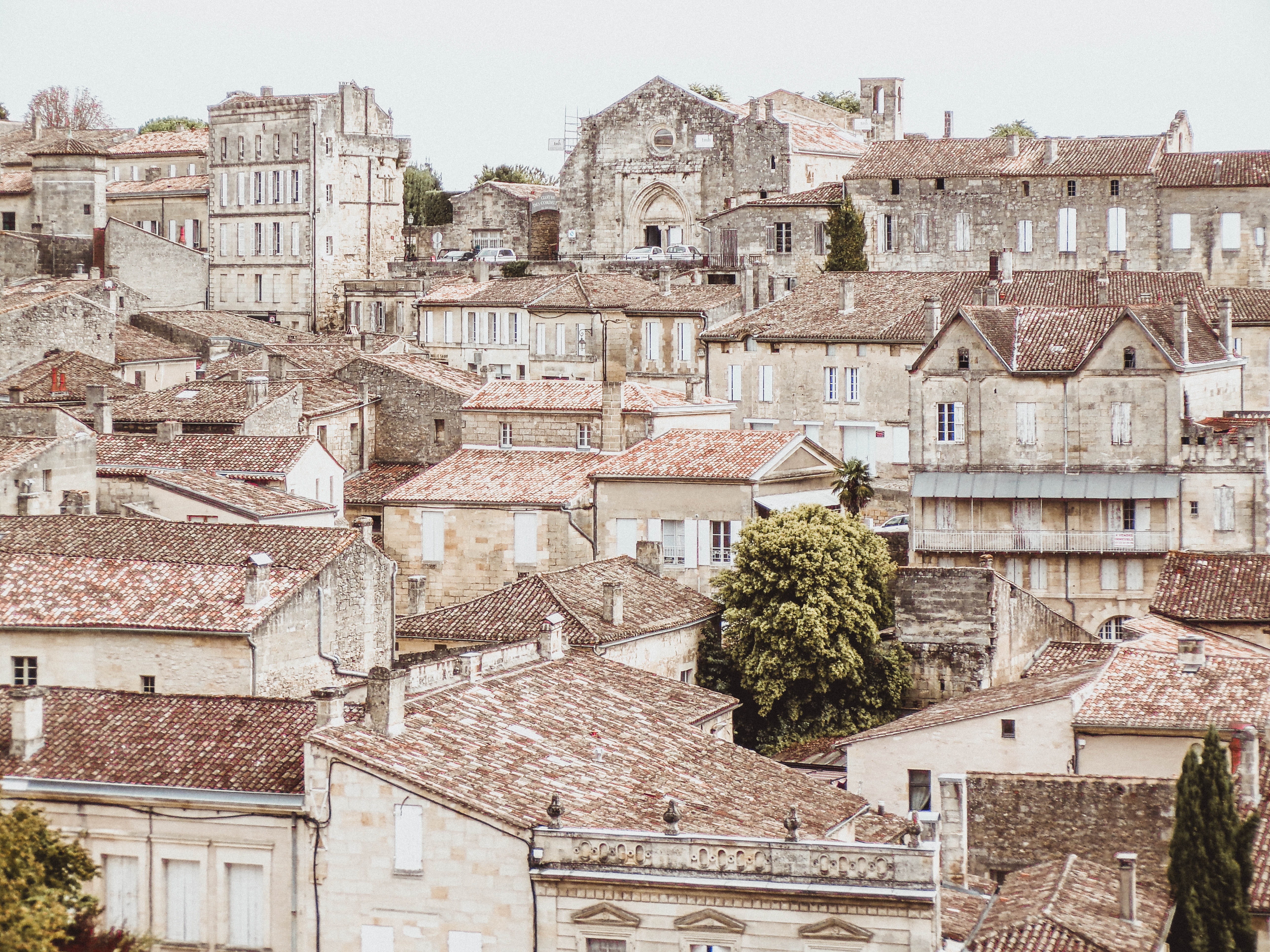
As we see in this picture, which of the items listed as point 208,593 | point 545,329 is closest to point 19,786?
point 208,593

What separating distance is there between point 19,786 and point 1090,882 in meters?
14.5

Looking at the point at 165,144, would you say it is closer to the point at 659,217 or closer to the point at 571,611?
the point at 659,217

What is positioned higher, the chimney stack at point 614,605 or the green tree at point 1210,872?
the chimney stack at point 614,605

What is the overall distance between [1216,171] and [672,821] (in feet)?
168

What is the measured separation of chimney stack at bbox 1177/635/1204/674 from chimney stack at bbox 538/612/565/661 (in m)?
10.7

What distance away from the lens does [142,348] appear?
254 ft

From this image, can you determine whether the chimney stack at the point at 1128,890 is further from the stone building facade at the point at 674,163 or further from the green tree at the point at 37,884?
the stone building facade at the point at 674,163

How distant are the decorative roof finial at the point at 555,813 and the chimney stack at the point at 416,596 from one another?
23.0m

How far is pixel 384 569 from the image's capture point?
44688mm

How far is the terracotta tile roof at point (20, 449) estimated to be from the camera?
4956 cm

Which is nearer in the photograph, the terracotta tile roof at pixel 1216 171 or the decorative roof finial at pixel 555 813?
the decorative roof finial at pixel 555 813

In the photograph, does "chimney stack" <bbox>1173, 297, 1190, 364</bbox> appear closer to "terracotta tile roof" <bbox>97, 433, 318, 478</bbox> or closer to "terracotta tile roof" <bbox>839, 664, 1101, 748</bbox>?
"terracotta tile roof" <bbox>839, 664, 1101, 748</bbox>

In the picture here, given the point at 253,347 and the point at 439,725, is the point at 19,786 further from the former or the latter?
the point at 253,347

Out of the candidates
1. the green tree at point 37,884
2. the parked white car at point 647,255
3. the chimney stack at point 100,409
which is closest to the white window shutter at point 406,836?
the green tree at point 37,884
